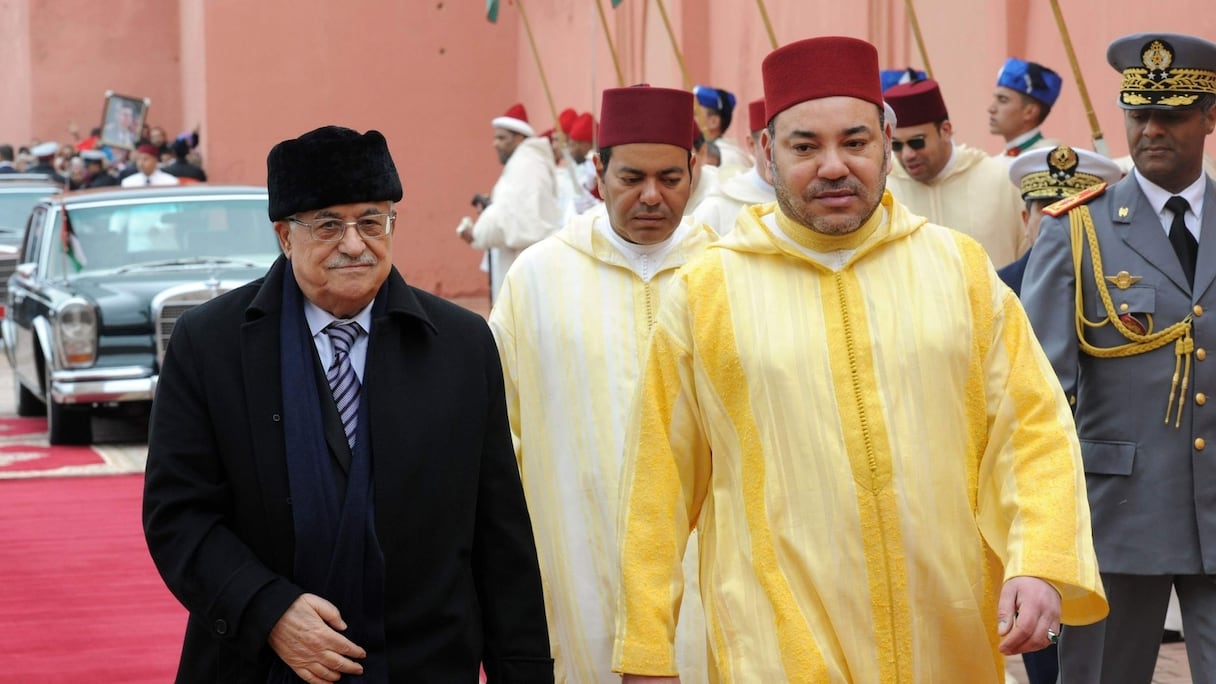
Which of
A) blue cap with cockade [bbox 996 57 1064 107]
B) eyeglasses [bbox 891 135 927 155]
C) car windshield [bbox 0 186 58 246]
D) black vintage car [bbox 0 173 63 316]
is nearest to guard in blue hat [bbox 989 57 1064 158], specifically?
blue cap with cockade [bbox 996 57 1064 107]

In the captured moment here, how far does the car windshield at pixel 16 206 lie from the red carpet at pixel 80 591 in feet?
37.8

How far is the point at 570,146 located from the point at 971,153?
933 centimetres

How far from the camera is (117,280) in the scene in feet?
42.6

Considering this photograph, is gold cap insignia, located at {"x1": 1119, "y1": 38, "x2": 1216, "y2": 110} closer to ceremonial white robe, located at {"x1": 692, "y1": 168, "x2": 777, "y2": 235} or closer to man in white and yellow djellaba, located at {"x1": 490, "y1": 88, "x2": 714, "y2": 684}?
man in white and yellow djellaba, located at {"x1": 490, "y1": 88, "x2": 714, "y2": 684}

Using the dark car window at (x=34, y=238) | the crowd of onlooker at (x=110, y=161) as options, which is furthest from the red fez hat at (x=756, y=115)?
the crowd of onlooker at (x=110, y=161)

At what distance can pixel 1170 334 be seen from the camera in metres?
4.95

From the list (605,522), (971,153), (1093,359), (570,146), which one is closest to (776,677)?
(605,522)

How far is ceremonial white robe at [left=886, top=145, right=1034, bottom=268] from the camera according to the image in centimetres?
796

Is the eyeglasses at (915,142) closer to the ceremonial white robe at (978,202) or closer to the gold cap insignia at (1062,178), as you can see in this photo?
the ceremonial white robe at (978,202)

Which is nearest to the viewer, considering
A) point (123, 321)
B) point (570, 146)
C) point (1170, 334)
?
point (1170, 334)

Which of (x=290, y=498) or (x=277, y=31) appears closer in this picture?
(x=290, y=498)

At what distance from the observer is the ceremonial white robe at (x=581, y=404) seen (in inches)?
200

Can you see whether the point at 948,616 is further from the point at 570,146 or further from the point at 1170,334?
the point at 570,146

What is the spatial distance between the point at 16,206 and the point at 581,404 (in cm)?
1875
